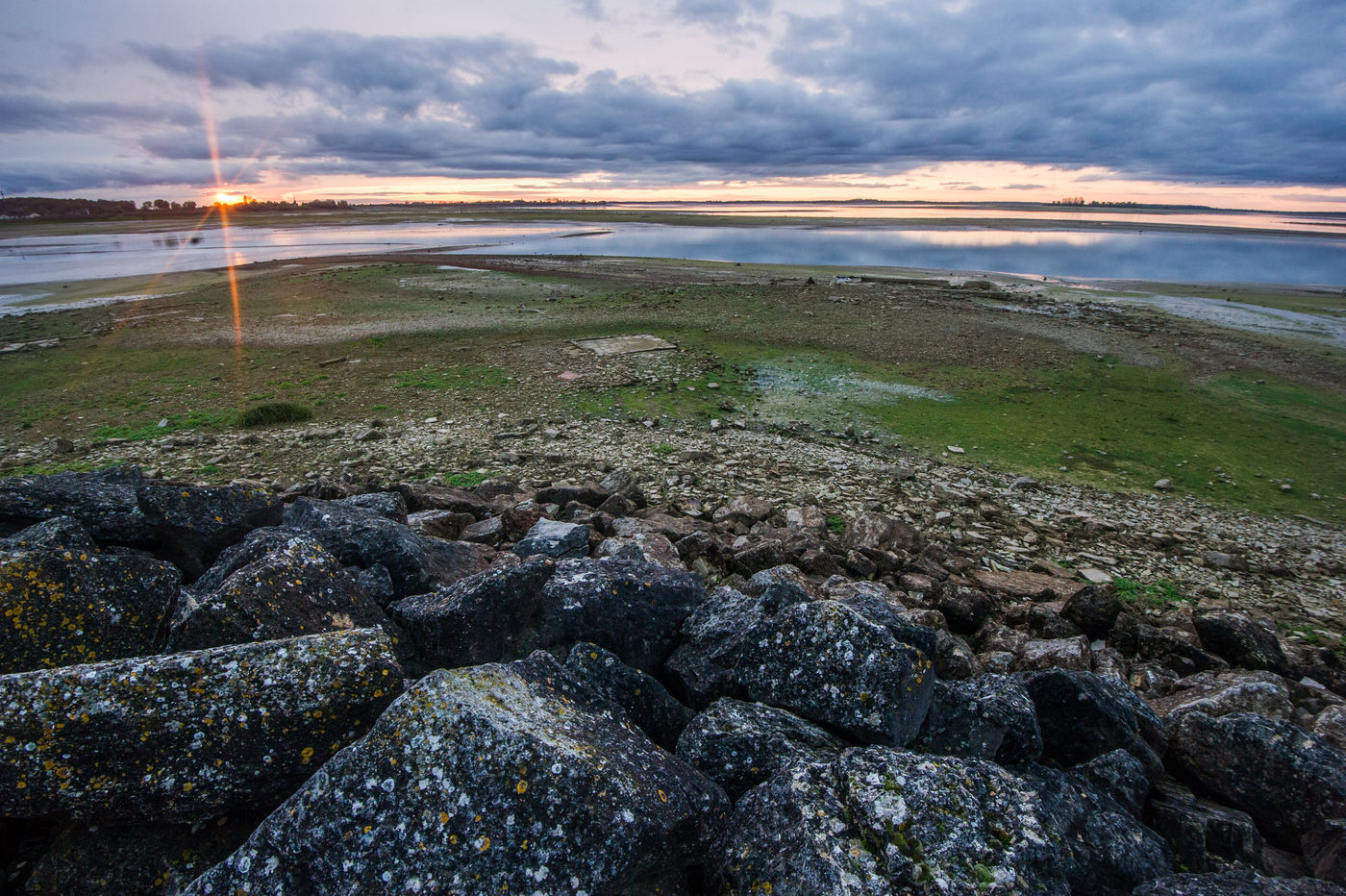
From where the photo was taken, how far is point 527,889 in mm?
2320

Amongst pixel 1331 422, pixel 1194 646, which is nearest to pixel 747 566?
pixel 1194 646

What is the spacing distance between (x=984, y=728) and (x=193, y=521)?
558 centimetres

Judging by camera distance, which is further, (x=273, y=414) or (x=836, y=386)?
(x=836, y=386)

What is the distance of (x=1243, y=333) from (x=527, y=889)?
2920 centimetres

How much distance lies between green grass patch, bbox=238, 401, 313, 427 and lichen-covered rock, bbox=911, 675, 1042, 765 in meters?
11.7

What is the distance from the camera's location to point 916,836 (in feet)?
8.40

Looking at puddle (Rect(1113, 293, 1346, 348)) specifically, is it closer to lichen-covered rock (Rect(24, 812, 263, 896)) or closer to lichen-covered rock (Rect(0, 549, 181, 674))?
lichen-covered rock (Rect(24, 812, 263, 896))

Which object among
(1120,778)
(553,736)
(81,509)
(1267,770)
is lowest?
(1267,770)

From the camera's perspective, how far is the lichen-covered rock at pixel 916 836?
247 cm

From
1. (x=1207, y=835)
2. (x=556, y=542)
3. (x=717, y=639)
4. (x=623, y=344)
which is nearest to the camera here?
(x=1207, y=835)

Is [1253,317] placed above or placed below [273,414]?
above

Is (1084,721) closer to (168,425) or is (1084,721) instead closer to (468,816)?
(468,816)

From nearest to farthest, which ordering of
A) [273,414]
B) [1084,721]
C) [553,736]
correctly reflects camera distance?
[553,736]
[1084,721]
[273,414]

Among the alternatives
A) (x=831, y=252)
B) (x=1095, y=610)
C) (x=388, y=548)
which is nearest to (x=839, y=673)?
(x=388, y=548)
